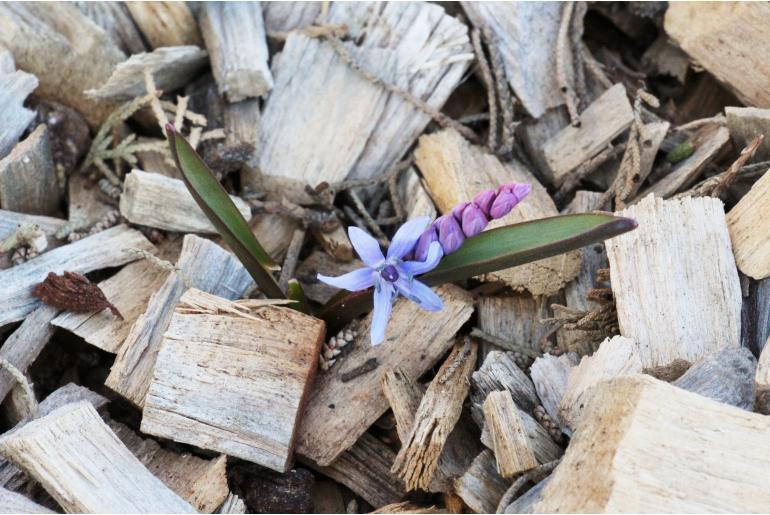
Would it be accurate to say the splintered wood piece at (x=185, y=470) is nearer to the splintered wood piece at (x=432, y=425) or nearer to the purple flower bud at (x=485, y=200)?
the splintered wood piece at (x=432, y=425)

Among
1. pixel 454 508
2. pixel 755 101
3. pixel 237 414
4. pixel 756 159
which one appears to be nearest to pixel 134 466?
pixel 237 414

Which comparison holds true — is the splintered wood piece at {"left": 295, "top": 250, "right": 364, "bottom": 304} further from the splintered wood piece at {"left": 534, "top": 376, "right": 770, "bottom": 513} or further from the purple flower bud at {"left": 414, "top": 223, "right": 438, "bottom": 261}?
the splintered wood piece at {"left": 534, "top": 376, "right": 770, "bottom": 513}

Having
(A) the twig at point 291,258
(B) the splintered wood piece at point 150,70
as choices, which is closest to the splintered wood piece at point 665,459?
(A) the twig at point 291,258

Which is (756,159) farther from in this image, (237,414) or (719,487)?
(237,414)

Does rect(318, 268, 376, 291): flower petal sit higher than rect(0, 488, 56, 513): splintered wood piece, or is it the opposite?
rect(318, 268, 376, 291): flower petal

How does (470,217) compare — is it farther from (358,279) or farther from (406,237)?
(358,279)

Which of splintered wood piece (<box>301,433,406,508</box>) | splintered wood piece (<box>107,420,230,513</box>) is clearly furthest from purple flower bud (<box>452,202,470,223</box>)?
splintered wood piece (<box>107,420,230,513</box>)
